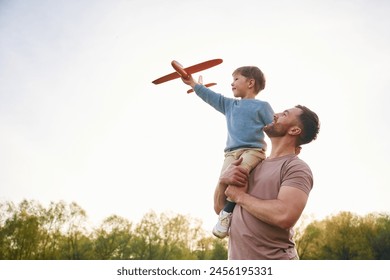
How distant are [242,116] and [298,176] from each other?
0.63 meters

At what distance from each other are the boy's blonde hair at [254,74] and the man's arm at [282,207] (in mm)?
865

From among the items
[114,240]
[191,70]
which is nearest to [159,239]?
[114,240]

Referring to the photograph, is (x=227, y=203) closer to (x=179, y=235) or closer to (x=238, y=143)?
(x=238, y=143)

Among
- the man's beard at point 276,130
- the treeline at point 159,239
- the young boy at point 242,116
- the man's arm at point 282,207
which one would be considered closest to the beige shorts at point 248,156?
the young boy at point 242,116

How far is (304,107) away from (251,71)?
0.50 metres

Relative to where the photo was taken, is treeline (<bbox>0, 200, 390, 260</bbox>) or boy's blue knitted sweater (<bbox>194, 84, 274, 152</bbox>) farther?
treeline (<bbox>0, 200, 390, 260</bbox>)

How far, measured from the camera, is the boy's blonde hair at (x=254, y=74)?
2.19 metres

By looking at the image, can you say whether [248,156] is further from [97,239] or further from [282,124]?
[97,239]

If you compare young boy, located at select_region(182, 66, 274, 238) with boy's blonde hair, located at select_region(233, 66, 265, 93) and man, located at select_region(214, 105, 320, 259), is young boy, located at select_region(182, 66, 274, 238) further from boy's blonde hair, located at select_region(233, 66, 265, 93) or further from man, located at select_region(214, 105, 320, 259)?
man, located at select_region(214, 105, 320, 259)

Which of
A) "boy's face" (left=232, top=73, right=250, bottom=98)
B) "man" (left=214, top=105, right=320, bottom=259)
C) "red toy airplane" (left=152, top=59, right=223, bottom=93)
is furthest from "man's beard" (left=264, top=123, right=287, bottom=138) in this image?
"red toy airplane" (left=152, top=59, right=223, bottom=93)

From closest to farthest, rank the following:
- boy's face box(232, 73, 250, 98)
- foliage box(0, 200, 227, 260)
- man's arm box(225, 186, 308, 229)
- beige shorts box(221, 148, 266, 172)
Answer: man's arm box(225, 186, 308, 229) → beige shorts box(221, 148, 266, 172) → boy's face box(232, 73, 250, 98) → foliage box(0, 200, 227, 260)

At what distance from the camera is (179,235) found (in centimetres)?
1800

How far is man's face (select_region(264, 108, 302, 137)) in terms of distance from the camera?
5.58 feet
